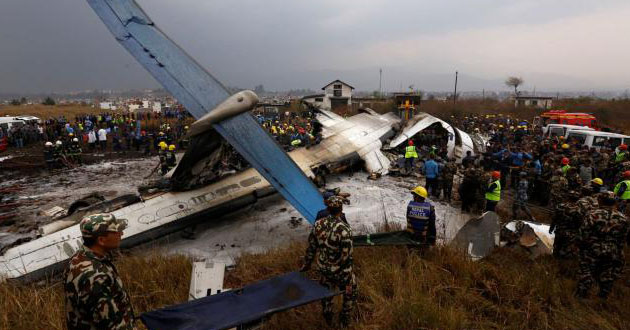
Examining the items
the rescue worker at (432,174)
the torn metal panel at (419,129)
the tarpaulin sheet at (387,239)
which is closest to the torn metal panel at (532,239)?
the tarpaulin sheet at (387,239)

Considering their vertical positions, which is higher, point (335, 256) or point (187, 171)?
point (187, 171)

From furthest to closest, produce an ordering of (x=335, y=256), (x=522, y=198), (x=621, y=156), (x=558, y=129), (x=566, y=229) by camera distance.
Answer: (x=558, y=129), (x=621, y=156), (x=522, y=198), (x=566, y=229), (x=335, y=256)

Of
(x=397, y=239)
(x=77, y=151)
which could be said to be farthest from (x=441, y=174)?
(x=77, y=151)

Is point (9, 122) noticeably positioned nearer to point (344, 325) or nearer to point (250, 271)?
point (250, 271)

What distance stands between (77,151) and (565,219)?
68.6 ft

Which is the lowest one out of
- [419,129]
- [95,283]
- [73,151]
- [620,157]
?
Result: [73,151]

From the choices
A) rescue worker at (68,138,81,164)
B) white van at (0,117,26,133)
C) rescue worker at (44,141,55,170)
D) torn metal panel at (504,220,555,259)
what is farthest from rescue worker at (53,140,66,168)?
torn metal panel at (504,220,555,259)

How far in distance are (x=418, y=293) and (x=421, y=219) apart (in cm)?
135

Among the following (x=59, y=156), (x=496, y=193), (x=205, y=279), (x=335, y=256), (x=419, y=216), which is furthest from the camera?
(x=59, y=156)

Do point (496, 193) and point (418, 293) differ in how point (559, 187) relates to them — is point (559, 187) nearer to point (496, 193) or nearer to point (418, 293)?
point (496, 193)

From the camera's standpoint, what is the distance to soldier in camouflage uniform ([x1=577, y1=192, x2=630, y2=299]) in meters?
5.32

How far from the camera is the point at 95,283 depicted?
2.73 m

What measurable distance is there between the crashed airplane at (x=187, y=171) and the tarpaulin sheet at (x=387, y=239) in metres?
1.36

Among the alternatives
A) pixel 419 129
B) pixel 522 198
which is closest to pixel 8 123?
pixel 419 129
